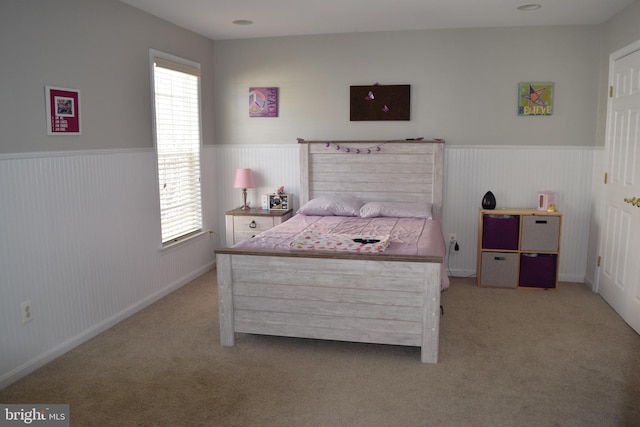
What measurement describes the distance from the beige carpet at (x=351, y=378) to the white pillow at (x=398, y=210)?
1.03 meters

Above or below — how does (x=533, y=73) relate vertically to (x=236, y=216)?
above

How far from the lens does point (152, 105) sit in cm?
430

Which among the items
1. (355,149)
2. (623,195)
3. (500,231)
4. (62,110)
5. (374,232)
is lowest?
(500,231)

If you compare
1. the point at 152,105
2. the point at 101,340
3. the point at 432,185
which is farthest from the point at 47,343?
the point at 432,185

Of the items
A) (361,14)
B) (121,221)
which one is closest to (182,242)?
(121,221)

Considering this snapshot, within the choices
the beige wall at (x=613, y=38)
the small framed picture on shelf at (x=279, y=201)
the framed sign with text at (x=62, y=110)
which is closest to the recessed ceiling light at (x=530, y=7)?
the beige wall at (x=613, y=38)

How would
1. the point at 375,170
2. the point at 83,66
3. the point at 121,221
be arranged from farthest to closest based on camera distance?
the point at 375,170 < the point at 121,221 < the point at 83,66

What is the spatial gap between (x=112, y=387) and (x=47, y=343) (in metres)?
0.65

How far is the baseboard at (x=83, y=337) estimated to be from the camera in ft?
9.83

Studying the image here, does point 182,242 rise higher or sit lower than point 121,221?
lower

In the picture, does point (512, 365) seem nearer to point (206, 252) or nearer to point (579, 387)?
point (579, 387)

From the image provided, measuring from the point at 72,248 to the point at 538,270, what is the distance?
382cm

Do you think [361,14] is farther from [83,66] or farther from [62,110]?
[62,110]

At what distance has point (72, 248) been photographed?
3.45 meters
